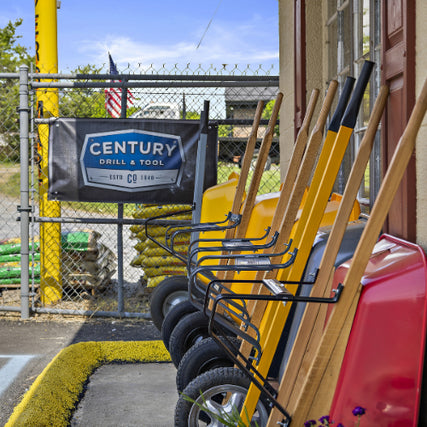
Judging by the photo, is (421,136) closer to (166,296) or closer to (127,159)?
(166,296)

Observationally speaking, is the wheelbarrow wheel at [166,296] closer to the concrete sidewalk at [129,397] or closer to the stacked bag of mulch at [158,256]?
the concrete sidewalk at [129,397]

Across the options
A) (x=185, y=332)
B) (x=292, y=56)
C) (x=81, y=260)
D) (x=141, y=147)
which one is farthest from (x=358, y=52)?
(x=81, y=260)

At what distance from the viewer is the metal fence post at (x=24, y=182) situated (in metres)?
6.66

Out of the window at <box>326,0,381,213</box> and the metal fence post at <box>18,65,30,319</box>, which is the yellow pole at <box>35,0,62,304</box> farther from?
the window at <box>326,0,381,213</box>

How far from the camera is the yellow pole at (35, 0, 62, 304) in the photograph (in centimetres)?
712

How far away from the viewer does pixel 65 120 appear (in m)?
6.66

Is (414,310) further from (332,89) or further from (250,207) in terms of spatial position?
(250,207)

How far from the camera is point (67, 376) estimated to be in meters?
4.55

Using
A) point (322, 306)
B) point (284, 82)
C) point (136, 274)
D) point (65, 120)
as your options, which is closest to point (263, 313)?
point (322, 306)

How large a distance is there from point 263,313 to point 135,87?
3912 mm

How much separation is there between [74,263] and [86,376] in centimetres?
277

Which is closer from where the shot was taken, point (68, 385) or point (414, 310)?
point (414, 310)

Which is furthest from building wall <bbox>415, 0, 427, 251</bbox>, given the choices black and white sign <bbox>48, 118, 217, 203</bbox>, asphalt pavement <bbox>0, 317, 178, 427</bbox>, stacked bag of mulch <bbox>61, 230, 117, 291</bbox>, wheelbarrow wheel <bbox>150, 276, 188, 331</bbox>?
stacked bag of mulch <bbox>61, 230, 117, 291</bbox>

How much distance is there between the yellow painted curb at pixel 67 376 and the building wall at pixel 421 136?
2399 mm
